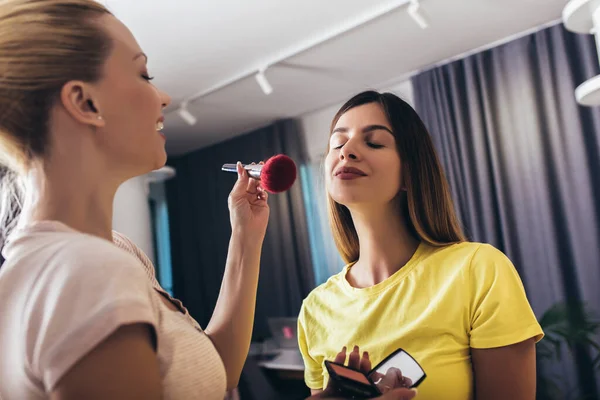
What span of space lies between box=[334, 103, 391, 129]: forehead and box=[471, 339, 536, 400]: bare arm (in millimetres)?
502

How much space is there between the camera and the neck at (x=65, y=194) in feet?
1.68

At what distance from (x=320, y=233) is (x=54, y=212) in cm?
344

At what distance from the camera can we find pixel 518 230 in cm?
296

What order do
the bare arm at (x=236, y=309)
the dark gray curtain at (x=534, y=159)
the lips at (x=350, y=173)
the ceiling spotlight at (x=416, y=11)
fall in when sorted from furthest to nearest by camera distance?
the dark gray curtain at (x=534, y=159)
the ceiling spotlight at (x=416, y=11)
the lips at (x=350, y=173)
the bare arm at (x=236, y=309)

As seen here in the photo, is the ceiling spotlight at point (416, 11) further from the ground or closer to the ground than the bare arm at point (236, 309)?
further from the ground

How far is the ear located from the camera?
0.50 metres

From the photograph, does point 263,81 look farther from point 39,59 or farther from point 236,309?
point 39,59

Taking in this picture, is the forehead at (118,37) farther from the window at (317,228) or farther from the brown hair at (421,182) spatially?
the window at (317,228)

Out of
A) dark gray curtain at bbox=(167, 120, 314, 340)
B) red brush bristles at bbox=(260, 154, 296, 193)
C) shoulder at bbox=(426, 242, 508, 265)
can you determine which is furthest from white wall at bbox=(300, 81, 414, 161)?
red brush bristles at bbox=(260, 154, 296, 193)

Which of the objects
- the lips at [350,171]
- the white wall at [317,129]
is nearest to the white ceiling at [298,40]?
the white wall at [317,129]

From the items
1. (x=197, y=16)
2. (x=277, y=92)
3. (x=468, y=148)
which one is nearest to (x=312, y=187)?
(x=277, y=92)

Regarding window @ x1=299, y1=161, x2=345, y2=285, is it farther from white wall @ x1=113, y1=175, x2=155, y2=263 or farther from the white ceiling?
white wall @ x1=113, y1=175, x2=155, y2=263

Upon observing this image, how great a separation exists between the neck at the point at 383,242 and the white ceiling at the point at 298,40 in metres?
1.63

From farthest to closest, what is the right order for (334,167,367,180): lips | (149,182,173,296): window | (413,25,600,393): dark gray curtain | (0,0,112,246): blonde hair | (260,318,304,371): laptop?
(149,182,173,296): window, (260,318,304,371): laptop, (413,25,600,393): dark gray curtain, (334,167,367,180): lips, (0,0,112,246): blonde hair
